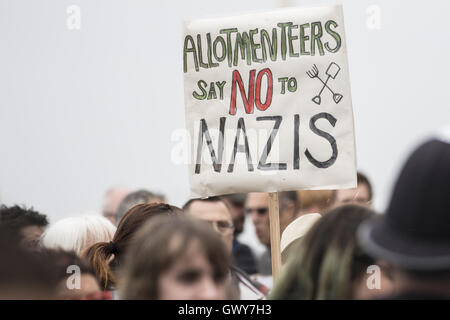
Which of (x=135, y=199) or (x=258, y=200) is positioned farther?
(x=135, y=199)

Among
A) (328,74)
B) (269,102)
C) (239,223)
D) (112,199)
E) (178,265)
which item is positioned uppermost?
(328,74)

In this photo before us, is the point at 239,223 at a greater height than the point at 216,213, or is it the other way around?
the point at 216,213

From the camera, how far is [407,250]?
2045 millimetres

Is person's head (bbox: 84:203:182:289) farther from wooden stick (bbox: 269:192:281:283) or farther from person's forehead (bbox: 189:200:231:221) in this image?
person's forehead (bbox: 189:200:231:221)

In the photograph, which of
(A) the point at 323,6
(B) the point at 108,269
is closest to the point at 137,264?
(B) the point at 108,269

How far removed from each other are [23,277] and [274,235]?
2.16 metres

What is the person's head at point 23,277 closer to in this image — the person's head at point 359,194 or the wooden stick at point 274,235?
the wooden stick at point 274,235

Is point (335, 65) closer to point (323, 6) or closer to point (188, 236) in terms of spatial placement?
point (323, 6)

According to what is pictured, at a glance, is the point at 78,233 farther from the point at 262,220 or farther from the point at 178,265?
the point at 262,220

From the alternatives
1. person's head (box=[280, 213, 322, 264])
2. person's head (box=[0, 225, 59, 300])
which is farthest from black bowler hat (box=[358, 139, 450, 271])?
person's head (box=[280, 213, 322, 264])

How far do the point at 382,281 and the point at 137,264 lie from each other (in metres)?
0.80

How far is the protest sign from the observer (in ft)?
15.7

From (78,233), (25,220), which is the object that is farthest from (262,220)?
(78,233)

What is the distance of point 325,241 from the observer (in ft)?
10.3
